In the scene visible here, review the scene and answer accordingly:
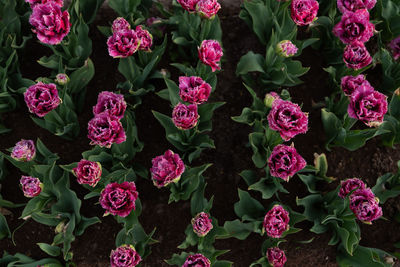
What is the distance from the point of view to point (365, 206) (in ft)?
5.99

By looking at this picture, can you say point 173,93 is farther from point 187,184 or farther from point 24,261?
point 24,261

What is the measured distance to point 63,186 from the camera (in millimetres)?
2066

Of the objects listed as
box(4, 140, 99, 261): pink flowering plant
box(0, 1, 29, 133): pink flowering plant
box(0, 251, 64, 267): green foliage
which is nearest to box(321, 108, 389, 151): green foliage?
box(4, 140, 99, 261): pink flowering plant

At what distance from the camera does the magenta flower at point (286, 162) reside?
1814 mm

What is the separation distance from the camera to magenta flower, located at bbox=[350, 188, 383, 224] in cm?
182

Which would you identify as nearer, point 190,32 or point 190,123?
point 190,123

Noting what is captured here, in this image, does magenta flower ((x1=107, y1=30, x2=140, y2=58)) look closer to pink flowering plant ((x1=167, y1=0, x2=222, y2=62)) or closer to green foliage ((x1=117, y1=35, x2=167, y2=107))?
green foliage ((x1=117, y1=35, x2=167, y2=107))

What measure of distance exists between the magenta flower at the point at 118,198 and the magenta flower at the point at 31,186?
407 millimetres

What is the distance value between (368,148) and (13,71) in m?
2.39

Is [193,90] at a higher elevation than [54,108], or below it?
higher

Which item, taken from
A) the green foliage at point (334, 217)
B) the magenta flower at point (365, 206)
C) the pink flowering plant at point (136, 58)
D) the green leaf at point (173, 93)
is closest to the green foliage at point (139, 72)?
the pink flowering plant at point (136, 58)

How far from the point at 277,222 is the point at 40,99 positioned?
1.33 meters

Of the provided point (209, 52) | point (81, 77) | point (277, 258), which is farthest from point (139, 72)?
point (277, 258)

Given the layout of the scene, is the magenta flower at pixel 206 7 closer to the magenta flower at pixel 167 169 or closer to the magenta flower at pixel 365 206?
the magenta flower at pixel 167 169
